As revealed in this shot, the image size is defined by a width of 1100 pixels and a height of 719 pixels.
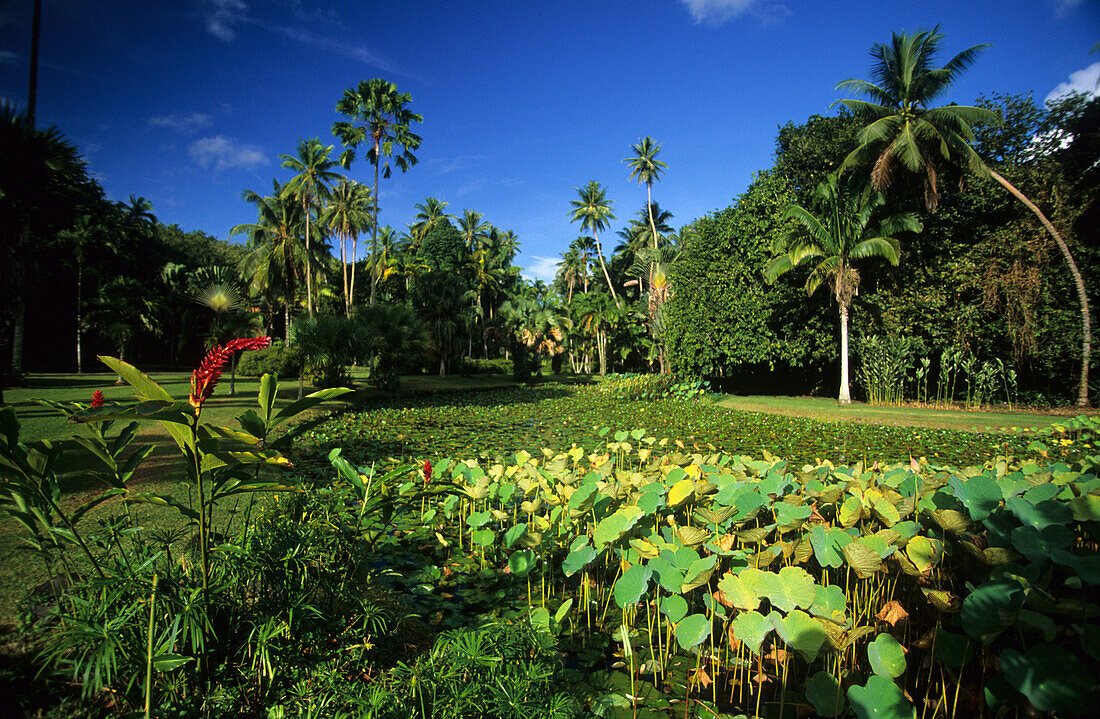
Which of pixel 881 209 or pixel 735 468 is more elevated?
pixel 881 209

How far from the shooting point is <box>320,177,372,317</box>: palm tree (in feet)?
101

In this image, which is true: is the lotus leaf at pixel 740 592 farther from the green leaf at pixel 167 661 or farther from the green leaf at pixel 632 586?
the green leaf at pixel 167 661

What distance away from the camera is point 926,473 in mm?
3504

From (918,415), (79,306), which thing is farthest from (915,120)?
(79,306)

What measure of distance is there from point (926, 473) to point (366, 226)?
3528 centimetres

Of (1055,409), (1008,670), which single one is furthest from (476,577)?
(1055,409)

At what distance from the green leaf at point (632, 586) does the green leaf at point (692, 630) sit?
222mm

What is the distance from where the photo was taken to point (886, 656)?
1637 mm

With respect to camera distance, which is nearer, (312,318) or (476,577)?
(476,577)

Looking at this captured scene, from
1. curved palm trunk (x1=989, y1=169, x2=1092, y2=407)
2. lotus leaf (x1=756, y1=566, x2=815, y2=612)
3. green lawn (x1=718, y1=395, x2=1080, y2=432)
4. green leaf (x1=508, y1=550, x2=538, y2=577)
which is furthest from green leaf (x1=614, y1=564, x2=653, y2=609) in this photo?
curved palm trunk (x1=989, y1=169, x2=1092, y2=407)

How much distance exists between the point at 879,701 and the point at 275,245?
27849 mm

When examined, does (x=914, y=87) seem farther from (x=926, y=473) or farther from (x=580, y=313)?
(x=580, y=313)

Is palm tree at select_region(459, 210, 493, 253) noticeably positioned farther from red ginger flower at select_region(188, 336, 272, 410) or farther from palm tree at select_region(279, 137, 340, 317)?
red ginger flower at select_region(188, 336, 272, 410)

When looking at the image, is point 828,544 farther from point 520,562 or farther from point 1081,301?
point 1081,301
